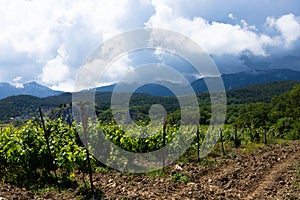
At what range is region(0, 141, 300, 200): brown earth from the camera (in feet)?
23.5

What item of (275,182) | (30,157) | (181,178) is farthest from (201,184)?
(30,157)

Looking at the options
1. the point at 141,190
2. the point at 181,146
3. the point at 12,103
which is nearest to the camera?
the point at 141,190

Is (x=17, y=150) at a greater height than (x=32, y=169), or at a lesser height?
greater

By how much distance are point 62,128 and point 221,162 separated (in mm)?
5715

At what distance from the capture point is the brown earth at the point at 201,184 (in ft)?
23.5

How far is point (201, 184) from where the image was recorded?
321 inches

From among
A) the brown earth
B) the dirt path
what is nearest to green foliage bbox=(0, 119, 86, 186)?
the brown earth

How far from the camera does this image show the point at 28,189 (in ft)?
26.8

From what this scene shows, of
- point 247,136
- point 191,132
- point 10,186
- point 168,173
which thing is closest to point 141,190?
point 168,173

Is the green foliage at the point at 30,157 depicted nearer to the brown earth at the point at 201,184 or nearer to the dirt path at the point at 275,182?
the brown earth at the point at 201,184

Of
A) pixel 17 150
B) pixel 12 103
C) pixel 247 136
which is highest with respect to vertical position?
pixel 12 103

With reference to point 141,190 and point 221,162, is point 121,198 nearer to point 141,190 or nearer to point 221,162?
point 141,190

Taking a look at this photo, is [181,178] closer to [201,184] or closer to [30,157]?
[201,184]

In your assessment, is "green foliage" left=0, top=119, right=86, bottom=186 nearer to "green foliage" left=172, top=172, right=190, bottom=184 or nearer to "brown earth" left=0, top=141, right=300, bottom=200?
"brown earth" left=0, top=141, right=300, bottom=200
